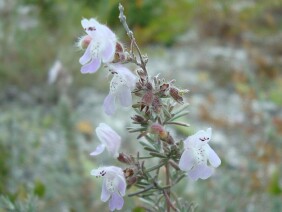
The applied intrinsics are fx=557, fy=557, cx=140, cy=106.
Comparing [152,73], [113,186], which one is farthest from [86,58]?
[152,73]

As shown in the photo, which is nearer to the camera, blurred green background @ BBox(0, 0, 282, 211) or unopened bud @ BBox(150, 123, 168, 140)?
unopened bud @ BBox(150, 123, 168, 140)

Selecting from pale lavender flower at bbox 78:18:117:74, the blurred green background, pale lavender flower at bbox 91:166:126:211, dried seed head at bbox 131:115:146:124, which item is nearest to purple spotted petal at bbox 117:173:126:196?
pale lavender flower at bbox 91:166:126:211

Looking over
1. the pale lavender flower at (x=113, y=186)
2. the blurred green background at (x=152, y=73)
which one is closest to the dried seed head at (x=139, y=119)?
the pale lavender flower at (x=113, y=186)

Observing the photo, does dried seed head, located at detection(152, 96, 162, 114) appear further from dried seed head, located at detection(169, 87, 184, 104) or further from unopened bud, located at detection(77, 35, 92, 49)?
unopened bud, located at detection(77, 35, 92, 49)

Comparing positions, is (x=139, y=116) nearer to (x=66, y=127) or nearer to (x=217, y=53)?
(x=66, y=127)

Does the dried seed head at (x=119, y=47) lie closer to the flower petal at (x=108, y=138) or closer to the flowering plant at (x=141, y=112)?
the flowering plant at (x=141, y=112)

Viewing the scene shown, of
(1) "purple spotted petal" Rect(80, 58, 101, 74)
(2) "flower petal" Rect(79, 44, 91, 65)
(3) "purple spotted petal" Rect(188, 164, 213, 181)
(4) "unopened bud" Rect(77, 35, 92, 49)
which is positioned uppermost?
(4) "unopened bud" Rect(77, 35, 92, 49)

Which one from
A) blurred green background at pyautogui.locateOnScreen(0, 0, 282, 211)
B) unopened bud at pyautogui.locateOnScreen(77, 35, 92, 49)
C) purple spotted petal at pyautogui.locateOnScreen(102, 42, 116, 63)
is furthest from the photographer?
blurred green background at pyautogui.locateOnScreen(0, 0, 282, 211)
